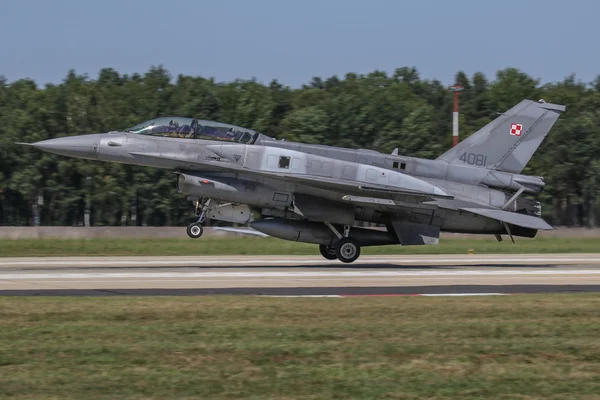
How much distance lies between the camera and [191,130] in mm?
21438

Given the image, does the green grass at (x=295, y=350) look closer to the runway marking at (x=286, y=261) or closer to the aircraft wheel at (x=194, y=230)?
the aircraft wheel at (x=194, y=230)

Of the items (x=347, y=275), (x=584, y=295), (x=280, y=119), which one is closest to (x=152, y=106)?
(x=280, y=119)

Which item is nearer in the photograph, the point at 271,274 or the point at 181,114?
the point at 271,274

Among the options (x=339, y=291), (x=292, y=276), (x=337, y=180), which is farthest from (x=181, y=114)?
(x=339, y=291)

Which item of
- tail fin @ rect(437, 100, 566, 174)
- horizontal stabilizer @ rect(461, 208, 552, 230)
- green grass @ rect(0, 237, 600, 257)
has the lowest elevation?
green grass @ rect(0, 237, 600, 257)

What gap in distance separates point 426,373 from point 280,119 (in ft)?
225

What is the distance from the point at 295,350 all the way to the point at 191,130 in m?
13.1

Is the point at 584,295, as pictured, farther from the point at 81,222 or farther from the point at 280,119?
the point at 280,119

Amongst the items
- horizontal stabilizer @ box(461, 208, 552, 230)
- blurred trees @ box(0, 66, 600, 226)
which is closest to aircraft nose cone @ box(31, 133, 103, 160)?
horizontal stabilizer @ box(461, 208, 552, 230)

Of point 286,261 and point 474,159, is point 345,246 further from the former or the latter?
point 474,159

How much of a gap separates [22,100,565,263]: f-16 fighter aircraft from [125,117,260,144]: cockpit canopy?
0.03 meters

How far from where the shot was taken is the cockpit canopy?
21297 millimetres

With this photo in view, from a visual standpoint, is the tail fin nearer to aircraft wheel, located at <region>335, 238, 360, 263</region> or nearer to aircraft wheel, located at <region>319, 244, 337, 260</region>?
aircraft wheel, located at <region>335, 238, 360, 263</region>

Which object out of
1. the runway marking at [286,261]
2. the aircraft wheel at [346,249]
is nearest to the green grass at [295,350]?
the aircraft wheel at [346,249]
